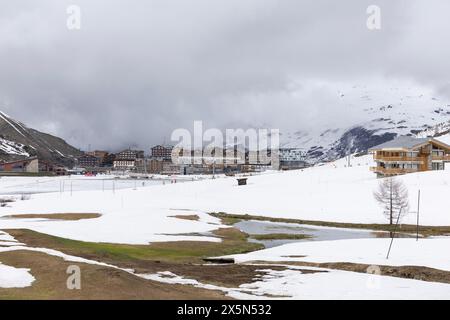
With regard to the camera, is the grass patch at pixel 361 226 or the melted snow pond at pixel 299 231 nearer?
the melted snow pond at pixel 299 231

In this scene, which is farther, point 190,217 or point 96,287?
point 190,217

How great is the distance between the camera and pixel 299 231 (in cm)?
8519

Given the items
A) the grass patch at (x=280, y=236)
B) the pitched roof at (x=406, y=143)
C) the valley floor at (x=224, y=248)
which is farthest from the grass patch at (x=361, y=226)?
A: the pitched roof at (x=406, y=143)

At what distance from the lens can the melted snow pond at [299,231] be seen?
74.3 meters

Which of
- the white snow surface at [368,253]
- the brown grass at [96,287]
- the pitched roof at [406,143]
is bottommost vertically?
the white snow surface at [368,253]

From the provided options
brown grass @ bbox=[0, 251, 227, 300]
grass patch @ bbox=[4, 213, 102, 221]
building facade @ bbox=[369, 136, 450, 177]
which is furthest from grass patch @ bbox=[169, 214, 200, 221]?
building facade @ bbox=[369, 136, 450, 177]

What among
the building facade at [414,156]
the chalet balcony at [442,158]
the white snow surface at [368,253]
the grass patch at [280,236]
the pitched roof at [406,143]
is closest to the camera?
the white snow surface at [368,253]

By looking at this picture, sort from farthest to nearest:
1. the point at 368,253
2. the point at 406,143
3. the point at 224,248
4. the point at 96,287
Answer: the point at 406,143
the point at 224,248
the point at 368,253
the point at 96,287

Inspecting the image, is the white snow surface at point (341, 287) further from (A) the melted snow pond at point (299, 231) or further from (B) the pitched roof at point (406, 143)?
(B) the pitched roof at point (406, 143)

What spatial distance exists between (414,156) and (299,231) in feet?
220

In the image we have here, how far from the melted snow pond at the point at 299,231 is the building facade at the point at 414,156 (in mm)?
54821

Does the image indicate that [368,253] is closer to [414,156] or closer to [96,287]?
[96,287]

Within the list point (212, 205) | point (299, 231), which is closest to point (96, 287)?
point (299, 231)
